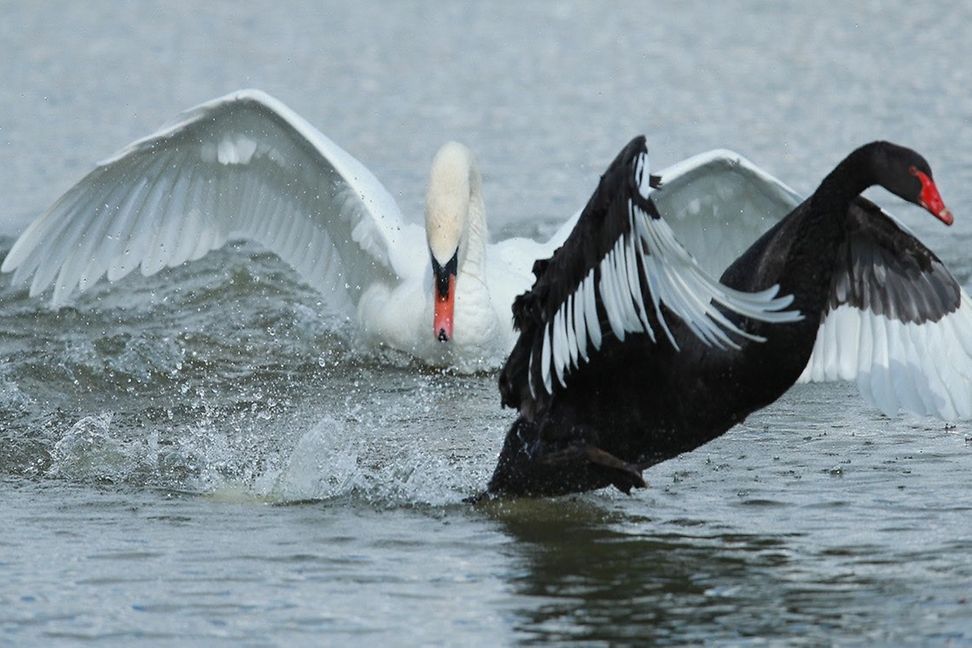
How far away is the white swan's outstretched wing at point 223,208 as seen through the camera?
8.79m

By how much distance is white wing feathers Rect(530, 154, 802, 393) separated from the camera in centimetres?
528

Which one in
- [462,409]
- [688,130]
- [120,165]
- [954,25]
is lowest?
[462,409]

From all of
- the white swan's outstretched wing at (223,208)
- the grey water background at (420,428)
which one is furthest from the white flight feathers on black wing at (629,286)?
the white swan's outstretched wing at (223,208)

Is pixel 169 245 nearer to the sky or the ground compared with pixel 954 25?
nearer to the ground

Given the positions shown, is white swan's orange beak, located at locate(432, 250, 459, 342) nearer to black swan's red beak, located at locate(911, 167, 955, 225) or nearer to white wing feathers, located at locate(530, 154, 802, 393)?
white wing feathers, located at locate(530, 154, 802, 393)

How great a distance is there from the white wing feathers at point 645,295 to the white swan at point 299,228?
10.4 ft

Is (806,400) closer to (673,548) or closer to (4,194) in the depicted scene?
(673,548)

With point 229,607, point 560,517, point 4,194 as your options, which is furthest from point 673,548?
point 4,194

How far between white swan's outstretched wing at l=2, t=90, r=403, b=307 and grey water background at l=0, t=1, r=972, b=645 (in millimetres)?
544

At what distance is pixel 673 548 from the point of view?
227 inches

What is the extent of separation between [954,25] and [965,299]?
1146 cm

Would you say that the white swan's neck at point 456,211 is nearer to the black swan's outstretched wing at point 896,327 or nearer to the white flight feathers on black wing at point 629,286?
the black swan's outstretched wing at point 896,327

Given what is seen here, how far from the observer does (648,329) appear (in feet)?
18.1

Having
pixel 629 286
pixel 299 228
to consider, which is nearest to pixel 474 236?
pixel 299 228
